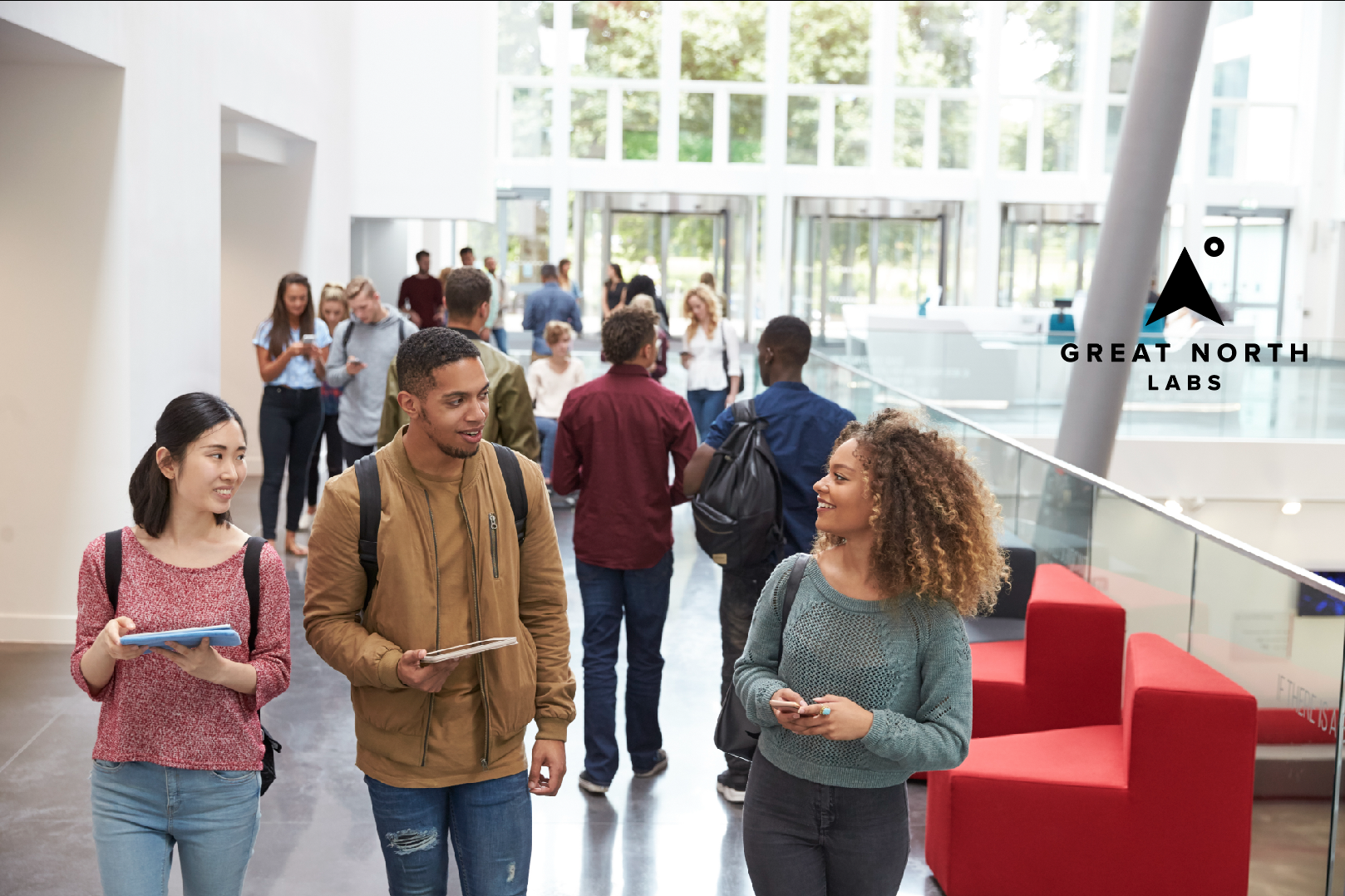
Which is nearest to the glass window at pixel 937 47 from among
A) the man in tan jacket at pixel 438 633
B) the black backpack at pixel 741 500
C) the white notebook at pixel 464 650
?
the black backpack at pixel 741 500

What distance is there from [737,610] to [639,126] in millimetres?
23854

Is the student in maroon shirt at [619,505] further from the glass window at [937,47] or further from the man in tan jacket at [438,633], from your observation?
the glass window at [937,47]

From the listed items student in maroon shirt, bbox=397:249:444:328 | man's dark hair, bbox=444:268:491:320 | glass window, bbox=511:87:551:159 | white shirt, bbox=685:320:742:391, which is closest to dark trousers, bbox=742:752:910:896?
man's dark hair, bbox=444:268:491:320

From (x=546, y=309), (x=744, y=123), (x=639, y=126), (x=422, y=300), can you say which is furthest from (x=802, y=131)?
(x=422, y=300)

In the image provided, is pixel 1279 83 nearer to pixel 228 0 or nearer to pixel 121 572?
pixel 228 0

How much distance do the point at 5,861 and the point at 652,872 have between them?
215cm

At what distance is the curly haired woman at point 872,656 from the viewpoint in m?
2.56

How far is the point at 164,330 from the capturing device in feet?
24.2

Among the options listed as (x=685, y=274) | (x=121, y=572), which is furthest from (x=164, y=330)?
(x=685, y=274)

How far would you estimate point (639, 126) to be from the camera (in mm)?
27672

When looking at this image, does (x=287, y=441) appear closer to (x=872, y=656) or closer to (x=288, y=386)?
(x=288, y=386)

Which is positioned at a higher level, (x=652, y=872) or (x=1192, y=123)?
(x=1192, y=123)

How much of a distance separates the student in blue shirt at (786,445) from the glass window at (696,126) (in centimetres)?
2330

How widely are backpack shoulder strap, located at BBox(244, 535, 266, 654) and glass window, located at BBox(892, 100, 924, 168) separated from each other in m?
26.3
